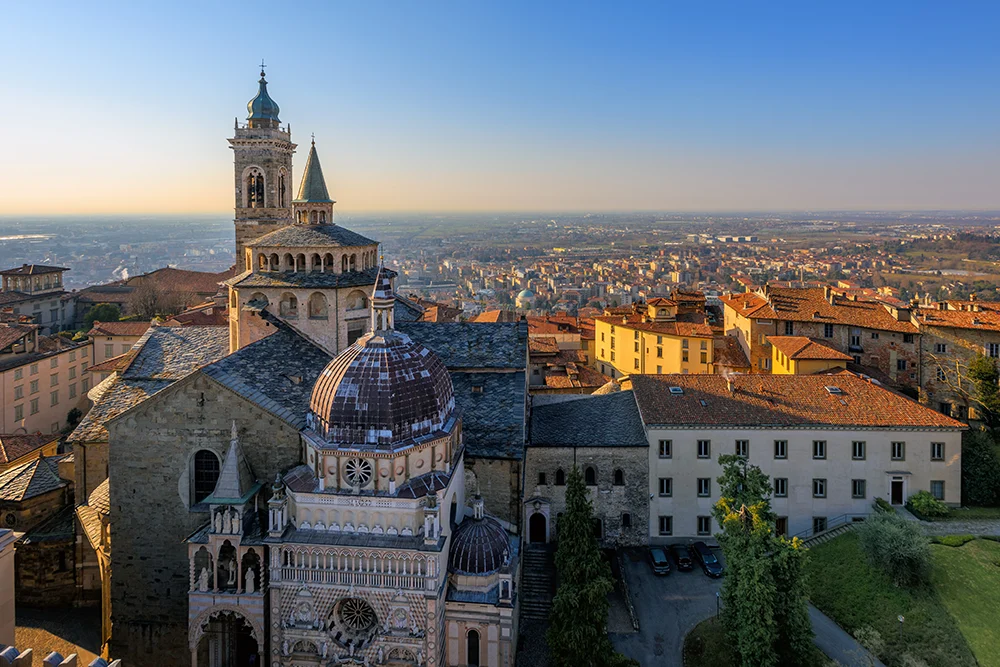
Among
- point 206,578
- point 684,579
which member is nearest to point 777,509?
point 684,579

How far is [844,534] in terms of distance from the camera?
31.7 m

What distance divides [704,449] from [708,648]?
973cm

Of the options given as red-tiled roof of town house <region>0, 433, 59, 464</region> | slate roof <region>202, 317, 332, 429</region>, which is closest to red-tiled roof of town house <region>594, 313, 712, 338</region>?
slate roof <region>202, 317, 332, 429</region>

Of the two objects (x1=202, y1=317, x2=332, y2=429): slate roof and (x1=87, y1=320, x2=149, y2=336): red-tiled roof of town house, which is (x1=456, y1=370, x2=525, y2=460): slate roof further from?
(x1=87, y1=320, x2=149, y2=336): red-tiled roof of town house

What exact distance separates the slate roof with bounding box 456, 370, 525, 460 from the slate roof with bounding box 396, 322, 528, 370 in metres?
0.56

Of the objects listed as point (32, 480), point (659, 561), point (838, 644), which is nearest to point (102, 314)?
point (32, 480)

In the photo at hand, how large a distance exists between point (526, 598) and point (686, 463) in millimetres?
10072

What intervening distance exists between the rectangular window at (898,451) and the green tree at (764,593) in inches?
501

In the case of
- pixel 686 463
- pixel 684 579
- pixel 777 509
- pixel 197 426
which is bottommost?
pixel 684 579

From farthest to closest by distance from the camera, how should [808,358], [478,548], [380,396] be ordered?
[808,358] < [478,548] < [380,396]

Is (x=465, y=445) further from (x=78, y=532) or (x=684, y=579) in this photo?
(x=78, y=532)

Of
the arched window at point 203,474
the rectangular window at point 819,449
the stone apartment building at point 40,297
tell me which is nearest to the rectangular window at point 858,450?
the rectangular window at point 819,449

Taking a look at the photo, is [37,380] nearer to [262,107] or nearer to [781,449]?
[262,107]

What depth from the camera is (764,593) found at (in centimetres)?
2219
